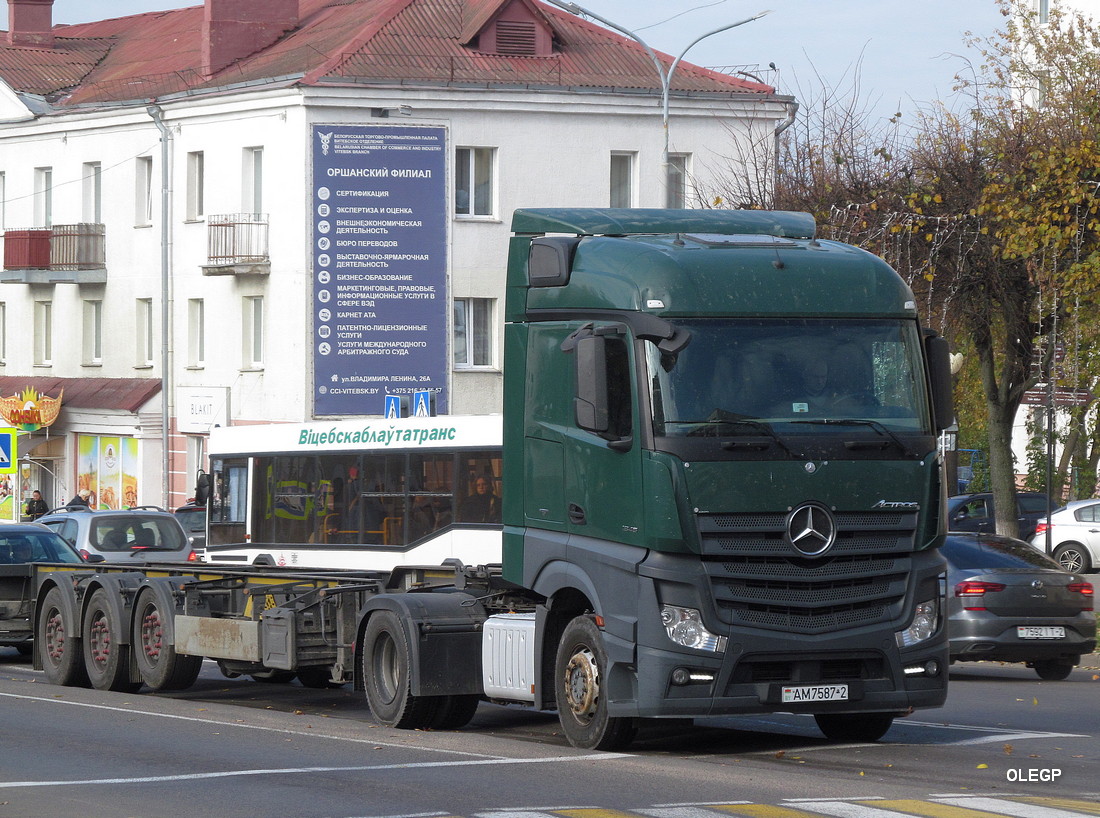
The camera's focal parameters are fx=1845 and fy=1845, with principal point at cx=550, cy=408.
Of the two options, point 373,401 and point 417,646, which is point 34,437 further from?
point 417,646

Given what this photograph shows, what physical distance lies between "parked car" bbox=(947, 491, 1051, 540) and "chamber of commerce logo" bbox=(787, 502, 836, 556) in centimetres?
2961

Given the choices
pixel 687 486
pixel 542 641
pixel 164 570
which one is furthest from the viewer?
pixel 164 570

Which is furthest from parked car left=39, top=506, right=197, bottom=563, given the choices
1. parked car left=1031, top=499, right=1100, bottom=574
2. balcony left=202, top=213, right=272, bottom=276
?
parked car left=1031, top=499, right=1100, bottom=574

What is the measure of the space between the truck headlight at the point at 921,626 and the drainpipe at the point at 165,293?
35.9 meters

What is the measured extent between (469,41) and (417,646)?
3172 centimetres

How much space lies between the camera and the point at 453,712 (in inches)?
532

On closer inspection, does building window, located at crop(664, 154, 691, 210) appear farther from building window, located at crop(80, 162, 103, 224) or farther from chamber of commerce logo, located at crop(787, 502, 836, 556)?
chamber of commerce logo, located at crop(787, 502, 836, 556)

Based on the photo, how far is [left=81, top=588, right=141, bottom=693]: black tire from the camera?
17.3 metres

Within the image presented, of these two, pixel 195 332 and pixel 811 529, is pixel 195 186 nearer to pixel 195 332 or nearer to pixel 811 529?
pixel 195 332

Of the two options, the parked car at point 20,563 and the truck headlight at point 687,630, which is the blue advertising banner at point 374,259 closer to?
the parked car at point 20,563

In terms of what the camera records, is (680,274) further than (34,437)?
No

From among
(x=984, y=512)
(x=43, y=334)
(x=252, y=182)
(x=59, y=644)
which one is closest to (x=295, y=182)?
(x=252, y=182)

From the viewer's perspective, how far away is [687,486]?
10.9m

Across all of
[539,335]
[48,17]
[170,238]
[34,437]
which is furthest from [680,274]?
[48,17]
